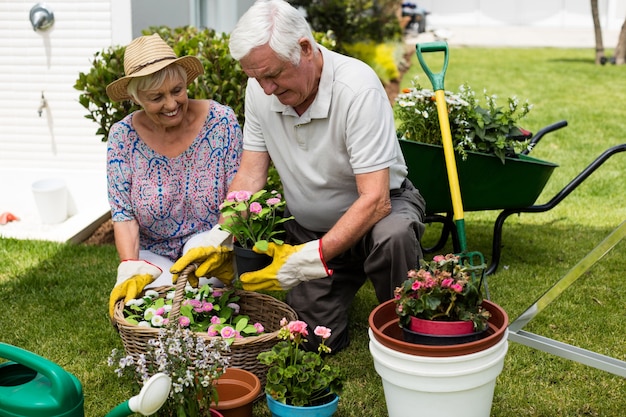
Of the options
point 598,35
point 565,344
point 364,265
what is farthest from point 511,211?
point 598,35

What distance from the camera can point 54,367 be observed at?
205 cm

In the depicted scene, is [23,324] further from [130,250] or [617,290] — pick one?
[617,290]

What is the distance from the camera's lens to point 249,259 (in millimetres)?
2848

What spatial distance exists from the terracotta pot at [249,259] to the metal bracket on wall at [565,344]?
846 millimetres

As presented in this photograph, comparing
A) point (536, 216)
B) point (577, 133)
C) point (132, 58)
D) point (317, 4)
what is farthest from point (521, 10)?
point (132, 58)

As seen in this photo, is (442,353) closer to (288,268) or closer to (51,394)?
(288,268)

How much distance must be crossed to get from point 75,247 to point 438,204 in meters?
1.99

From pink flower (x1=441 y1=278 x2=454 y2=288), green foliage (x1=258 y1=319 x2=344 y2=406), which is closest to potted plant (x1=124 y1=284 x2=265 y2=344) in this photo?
green foliage (x1=258 y1=319 x2=344 y2=406)

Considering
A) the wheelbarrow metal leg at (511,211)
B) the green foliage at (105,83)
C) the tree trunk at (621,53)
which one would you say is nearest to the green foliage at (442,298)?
the wheelbarrow metal leg at (511,211)

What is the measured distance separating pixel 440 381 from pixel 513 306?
1569mm

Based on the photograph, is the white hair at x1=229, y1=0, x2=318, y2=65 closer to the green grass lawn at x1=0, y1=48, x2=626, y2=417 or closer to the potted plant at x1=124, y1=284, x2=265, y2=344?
the potted plant at x1=124, y1=284, x2=265, y2=344

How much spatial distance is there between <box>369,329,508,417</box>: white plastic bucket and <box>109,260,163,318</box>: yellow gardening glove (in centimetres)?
100

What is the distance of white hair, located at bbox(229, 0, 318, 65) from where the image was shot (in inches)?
104

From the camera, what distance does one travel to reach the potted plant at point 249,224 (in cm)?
283
